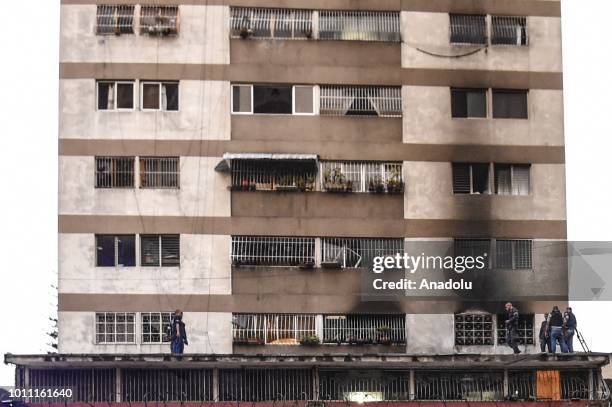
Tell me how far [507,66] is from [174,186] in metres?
13.9

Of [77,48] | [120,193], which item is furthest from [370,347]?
[77,48]

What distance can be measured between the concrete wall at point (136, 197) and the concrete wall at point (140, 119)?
1119 millimetres

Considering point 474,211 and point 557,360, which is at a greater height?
point 474,211

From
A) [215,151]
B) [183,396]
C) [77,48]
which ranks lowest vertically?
[183,396]

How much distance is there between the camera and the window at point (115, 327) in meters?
56.0

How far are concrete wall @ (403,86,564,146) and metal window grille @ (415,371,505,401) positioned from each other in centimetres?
945

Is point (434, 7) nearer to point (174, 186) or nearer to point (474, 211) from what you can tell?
point (474, 211)

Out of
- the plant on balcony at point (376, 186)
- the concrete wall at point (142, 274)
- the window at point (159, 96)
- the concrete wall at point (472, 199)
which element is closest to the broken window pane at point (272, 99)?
the window at point (159, 96)

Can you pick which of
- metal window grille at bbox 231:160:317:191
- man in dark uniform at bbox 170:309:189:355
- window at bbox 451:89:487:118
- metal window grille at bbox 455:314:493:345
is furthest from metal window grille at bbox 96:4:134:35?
metal window grille at bbox 455:314:493:345

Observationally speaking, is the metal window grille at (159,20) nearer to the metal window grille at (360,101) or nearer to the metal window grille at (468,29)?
the metal window grille at (360,101)

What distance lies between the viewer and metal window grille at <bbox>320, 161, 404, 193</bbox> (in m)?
57.3

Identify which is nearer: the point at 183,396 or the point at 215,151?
the point at 183,396

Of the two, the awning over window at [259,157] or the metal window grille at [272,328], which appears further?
the awning over window at [259,157]

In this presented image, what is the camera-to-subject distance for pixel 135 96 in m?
57.0
